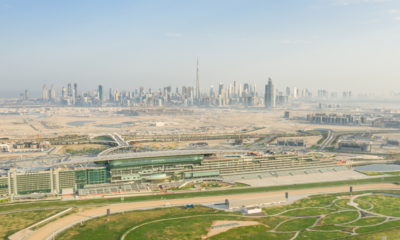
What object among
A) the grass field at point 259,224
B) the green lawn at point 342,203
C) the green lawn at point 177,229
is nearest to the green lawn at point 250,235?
the grass field at point 259,224

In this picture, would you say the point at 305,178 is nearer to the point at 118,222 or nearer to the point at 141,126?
the point at 118,222

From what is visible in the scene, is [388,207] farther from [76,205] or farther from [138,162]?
[76,205]

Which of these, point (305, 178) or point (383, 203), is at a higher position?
point (305, 178)

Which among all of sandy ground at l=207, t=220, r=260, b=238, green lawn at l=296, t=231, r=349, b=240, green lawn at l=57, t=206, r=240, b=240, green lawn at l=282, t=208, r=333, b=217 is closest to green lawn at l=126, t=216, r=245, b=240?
sandy ground at l=207, t=220, r=260, b=238

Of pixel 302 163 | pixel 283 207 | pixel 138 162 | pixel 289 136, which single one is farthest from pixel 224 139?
pixel 283 207

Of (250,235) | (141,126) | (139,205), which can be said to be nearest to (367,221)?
(250,235)

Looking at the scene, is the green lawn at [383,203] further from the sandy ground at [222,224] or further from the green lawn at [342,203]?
the sandy ground at [222,224]
